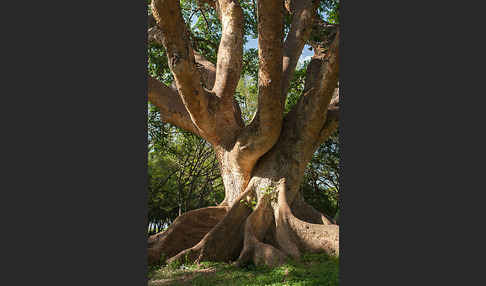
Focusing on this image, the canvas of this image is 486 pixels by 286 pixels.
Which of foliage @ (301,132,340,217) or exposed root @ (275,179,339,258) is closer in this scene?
exposed root @ (275,179,339,258)

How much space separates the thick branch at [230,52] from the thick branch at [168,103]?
88 cm

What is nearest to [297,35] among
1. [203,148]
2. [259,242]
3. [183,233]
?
[259,242]

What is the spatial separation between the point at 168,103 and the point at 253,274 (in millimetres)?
3929

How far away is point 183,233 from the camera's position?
657 cm

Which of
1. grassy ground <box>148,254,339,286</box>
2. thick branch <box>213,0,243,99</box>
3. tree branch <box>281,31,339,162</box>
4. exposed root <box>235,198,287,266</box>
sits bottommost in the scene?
grassy ground <box>148,254,339,286</box>

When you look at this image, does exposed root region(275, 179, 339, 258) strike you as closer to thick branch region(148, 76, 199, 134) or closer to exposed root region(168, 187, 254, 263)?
exposed root region(168, 187, 254, 263)

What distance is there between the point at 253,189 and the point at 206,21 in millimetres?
6453

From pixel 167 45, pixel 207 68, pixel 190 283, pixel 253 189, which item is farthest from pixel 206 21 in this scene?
pixel 190 283

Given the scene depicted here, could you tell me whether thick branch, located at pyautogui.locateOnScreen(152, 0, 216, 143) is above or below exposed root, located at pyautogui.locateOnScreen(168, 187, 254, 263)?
above

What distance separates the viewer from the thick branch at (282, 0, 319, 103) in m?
7.17

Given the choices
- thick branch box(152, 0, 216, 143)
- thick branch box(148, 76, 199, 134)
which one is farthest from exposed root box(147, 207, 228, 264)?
thick branch box(152, 0, 216, 143)

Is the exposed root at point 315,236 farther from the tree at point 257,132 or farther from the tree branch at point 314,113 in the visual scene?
the tree branch at point 314,113

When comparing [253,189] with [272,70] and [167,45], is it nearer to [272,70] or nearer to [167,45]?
[272,70]

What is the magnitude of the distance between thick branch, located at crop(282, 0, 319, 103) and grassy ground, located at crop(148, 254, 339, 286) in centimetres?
358
